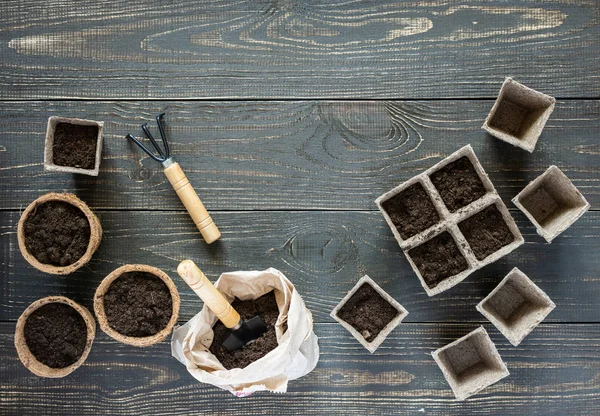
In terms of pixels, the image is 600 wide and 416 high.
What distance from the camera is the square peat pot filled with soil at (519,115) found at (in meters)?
1.24

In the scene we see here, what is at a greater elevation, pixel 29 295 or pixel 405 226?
pixel 405 226

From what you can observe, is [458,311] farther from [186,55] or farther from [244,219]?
[186,55]

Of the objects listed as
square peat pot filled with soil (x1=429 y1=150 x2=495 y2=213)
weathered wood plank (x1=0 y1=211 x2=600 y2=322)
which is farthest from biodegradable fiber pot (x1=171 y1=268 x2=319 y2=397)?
square peat pot filled with soil (x1=429 y1=150 x2=495 y2=213)

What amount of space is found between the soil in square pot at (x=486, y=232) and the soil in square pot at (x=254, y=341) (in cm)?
50

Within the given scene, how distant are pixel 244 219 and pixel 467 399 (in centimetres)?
77

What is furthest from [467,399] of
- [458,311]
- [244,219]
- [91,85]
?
[91,85]

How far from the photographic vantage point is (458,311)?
4.53 feet

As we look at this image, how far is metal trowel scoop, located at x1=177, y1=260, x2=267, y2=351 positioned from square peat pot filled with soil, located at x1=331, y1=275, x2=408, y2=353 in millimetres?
198

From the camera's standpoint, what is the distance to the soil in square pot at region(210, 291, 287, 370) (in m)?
1.24

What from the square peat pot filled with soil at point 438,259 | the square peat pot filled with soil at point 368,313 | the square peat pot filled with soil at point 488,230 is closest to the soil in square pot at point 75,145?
the square peat pot filled with soil at point 368,313

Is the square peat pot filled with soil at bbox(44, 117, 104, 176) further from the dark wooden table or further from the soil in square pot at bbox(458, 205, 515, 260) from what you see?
the soil in square pot at bbox(458, 205, 515, 260)

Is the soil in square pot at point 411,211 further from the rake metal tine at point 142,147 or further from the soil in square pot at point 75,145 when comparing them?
the soil in square pot at point 75,145

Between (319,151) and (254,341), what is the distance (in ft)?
1.70

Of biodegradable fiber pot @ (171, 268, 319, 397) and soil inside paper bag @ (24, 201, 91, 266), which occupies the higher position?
soil inside paper bag @ (24, 201, 91, 266)
